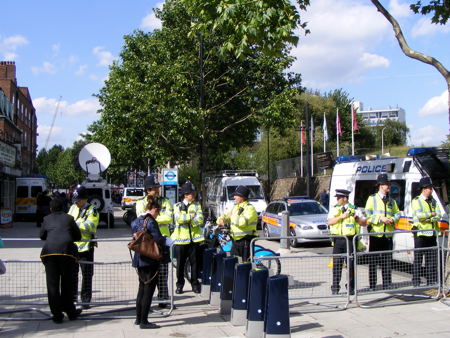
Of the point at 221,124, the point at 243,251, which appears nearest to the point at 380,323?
the point at 243,251

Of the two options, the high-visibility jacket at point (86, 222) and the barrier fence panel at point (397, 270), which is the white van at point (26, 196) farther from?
the barrier fence panel at point (397, 270)

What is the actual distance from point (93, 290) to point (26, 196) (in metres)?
24.5

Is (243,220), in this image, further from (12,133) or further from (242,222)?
(12,133)

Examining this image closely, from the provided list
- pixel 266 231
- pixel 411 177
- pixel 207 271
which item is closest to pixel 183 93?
pixel 266 231

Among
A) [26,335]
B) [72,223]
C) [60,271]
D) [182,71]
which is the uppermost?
[182,71]

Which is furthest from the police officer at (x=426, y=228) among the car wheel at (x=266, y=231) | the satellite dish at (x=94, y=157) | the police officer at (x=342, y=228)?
the satellite dish at (x=94, y=157)

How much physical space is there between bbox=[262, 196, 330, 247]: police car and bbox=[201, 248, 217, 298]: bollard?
23.9 feet

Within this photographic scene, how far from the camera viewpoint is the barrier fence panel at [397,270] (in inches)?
322

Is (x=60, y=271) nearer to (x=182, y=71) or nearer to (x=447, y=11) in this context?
(x=447, y=11)

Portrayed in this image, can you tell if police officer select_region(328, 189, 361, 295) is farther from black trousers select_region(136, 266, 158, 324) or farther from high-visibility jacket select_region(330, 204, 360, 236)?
black trousers select_region(136, 266, 158, 324)

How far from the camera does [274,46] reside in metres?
9.68

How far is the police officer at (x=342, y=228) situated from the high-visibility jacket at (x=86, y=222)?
3716 millimetres

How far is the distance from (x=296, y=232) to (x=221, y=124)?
45.0 feet

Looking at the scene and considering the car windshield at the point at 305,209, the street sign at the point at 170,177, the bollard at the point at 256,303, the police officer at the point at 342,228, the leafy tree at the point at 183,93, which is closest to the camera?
the bollard at the point at 256,303
